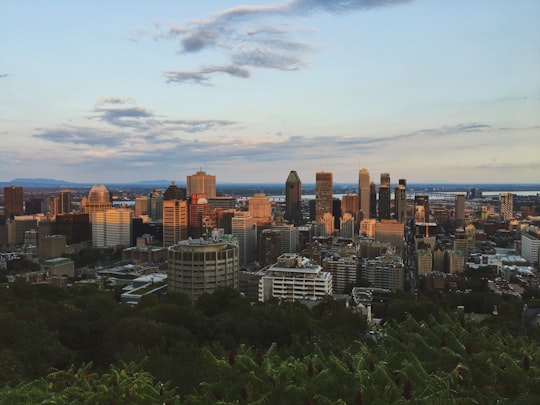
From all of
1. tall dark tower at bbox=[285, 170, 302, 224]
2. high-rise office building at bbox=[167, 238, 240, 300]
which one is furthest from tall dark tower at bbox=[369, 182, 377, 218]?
high-rise office building at bbox=[167, 238, 240, 300]

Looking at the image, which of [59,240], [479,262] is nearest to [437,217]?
[479,262]

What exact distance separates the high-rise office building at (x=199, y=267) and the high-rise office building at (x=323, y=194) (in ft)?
207

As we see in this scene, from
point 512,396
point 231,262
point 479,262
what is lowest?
point 479,262

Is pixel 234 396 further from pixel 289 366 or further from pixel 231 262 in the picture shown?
pixel 231 262

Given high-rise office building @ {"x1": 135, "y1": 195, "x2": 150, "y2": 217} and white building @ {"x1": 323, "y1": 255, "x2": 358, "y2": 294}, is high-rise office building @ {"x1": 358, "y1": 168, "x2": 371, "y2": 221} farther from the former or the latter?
white building @ {"x1": 323, "y1": 255, "x2": 358, "y2": 294}

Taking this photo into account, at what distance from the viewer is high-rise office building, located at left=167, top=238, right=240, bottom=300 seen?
2761cm

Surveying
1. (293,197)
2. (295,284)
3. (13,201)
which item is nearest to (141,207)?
(13,201)

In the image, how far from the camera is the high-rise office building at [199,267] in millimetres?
27609

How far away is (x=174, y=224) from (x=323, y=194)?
130 feet

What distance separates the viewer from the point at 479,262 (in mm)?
48219

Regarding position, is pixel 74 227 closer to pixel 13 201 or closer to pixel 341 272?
pixel 13 201

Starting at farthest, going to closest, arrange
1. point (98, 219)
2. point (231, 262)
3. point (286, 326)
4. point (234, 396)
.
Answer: point (98, 219), point (231, 262), point (286, 326), point (234, 396)

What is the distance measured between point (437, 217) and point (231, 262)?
68477 millimetres

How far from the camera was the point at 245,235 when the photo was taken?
57406 mm
